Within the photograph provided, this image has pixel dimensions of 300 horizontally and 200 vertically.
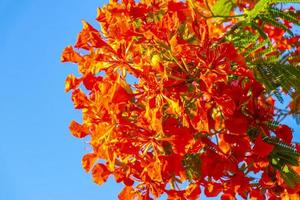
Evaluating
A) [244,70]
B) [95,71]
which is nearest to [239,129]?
[244,70]

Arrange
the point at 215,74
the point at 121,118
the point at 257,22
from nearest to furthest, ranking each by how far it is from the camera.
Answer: the point at 215,74 → the point at 121,118 → the point at 257,22

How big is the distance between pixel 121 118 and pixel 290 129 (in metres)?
0.95

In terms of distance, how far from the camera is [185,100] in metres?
3.05

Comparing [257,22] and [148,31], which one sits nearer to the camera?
[148,31]

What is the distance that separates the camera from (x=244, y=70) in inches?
120

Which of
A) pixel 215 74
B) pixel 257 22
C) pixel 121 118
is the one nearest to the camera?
pixel 215 74

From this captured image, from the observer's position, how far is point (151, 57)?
3045 millimetres

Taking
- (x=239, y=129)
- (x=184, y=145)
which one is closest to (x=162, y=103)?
(x=184, y=145)

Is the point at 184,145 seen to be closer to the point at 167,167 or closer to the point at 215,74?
the point at 167,167

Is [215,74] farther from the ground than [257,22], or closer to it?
closer to it

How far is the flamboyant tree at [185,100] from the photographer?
2980 mm

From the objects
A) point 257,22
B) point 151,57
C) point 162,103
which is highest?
point 257,22

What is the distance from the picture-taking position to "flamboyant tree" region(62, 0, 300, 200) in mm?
2980

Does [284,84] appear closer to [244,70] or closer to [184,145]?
[244,70]
